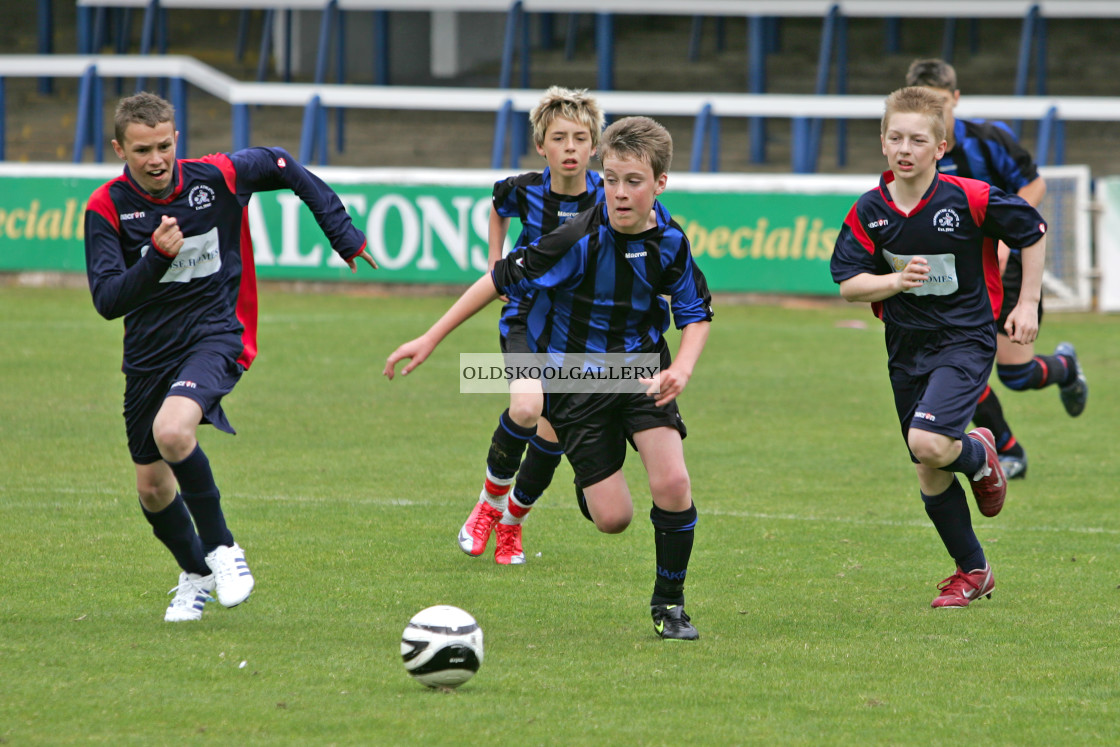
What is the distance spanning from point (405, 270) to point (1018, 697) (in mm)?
12695

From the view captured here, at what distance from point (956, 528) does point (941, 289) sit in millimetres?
889

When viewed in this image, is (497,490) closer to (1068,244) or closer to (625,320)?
(625,320)

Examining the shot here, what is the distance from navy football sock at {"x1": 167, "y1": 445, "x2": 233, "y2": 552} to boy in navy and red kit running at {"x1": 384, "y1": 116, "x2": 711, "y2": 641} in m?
0.78

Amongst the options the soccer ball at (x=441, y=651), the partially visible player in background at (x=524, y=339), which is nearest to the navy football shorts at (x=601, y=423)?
the partially visible player in background at (x=524, y=339)

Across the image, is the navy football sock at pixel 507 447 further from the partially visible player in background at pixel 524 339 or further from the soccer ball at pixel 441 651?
the soccer ball at pixel 441 651

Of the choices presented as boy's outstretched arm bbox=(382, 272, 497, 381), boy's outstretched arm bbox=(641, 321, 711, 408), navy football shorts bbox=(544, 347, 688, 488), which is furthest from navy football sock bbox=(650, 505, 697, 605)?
boy's outstretched arm bbox=(382, 272, 497, 381)

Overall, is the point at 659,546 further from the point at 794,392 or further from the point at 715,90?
the point at 715,90

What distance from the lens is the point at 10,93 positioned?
1096 inches

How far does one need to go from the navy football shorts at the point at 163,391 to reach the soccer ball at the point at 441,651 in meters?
1.24

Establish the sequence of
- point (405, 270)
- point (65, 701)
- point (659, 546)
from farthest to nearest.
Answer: point (405, 270), point (659, 546), point (65, 701)

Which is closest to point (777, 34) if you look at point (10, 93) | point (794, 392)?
point (10, 93)

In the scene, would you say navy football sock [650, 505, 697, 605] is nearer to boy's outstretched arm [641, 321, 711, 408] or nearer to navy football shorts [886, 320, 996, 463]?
boy's outstretched arm [641, 321, 711, 408]

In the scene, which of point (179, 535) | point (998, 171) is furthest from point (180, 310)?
point (998, 171)

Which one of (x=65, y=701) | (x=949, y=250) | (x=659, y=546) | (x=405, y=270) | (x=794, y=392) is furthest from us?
(x=405, y=270)
